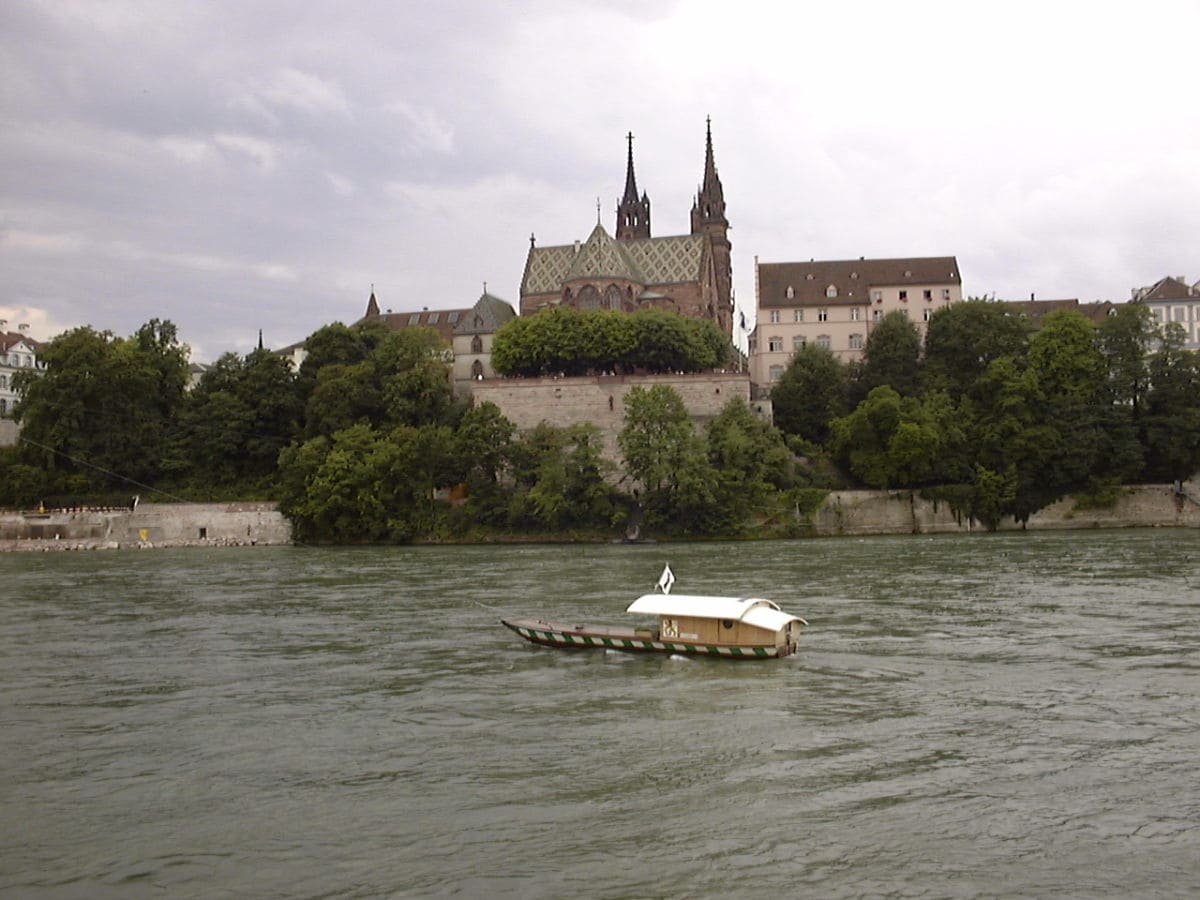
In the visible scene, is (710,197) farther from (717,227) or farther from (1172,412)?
(1172,412)

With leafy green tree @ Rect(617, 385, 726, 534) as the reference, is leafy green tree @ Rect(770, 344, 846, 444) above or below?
above

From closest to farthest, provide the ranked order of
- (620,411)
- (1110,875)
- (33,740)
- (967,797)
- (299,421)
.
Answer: (1110,875), (967,797), (33,740), (620,411), (299,421)

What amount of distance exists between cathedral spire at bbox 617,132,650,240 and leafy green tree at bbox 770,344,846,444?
39.9 metres

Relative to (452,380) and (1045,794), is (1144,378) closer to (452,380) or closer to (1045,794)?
(452,380)

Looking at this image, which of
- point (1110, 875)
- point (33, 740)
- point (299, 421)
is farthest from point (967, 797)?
point (299, 421)

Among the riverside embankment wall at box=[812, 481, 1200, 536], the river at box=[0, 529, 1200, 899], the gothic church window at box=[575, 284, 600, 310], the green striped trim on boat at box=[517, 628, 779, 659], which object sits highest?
the gothic church window at box=[575, 284, 600, 310]

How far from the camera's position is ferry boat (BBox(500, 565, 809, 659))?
2467 cm

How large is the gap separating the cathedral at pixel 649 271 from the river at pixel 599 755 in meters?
61.3

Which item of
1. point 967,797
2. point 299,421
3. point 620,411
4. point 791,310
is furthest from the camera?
point 791,310

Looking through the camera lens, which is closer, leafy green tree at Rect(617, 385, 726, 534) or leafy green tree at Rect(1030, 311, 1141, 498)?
leafy green tree at Rect(617, 385, 726, 534)

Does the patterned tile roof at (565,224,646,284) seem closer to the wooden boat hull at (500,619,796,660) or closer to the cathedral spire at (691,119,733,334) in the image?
the cathedral spire at (691,119,733,334)

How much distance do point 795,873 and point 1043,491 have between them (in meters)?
61.8

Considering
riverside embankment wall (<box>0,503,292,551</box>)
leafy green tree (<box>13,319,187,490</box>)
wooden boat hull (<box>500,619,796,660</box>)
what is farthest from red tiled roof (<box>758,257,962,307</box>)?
wooden boat hull (<box>500,619,796,660</box>)

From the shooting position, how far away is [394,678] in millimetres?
23562
